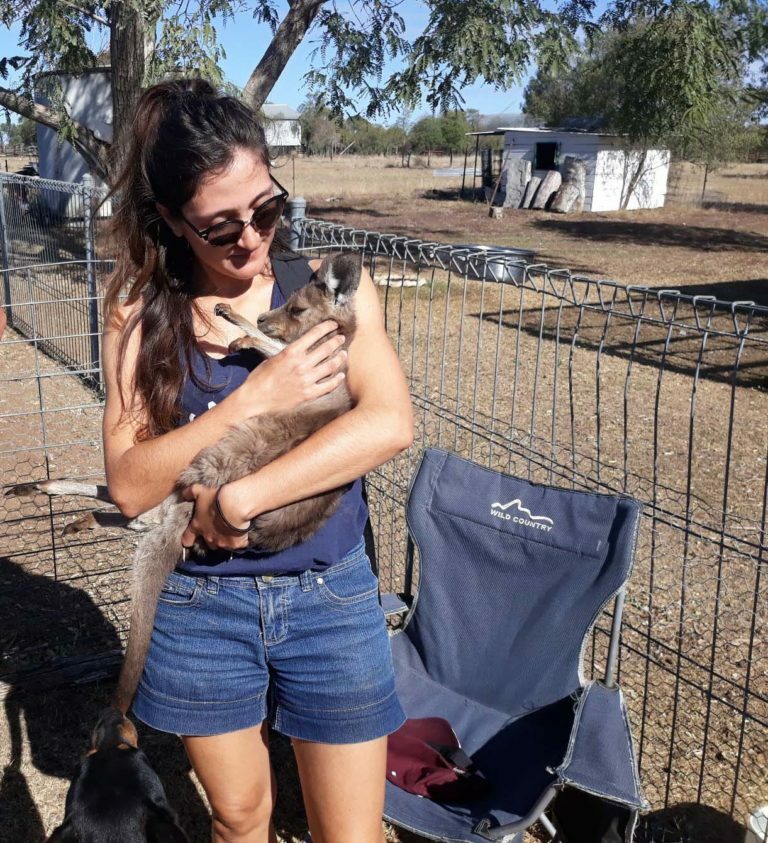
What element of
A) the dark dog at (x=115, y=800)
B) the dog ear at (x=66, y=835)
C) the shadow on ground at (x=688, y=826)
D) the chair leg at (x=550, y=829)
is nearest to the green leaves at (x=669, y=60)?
the shadow on ground at (x=688, y=826)

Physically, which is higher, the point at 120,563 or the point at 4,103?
the point at 4,103

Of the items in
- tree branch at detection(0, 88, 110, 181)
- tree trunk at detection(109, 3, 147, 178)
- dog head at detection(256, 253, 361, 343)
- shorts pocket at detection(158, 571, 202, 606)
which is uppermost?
tree trunk at detection(109, 3, 147, 178)

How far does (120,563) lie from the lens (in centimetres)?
463

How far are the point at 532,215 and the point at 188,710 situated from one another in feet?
94.8

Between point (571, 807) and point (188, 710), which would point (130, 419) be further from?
point (571, 807)

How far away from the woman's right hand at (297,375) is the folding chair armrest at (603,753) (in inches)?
53.6

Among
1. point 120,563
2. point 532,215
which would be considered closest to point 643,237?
point 532,215

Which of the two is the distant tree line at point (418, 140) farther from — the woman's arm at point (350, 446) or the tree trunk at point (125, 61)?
the woman's arm at point (350, 446)

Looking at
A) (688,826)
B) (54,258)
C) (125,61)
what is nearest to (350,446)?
(688,826)

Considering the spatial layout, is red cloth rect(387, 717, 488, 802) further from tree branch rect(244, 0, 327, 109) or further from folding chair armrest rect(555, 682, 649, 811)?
tree branch rect(244, 0, 327, 109)

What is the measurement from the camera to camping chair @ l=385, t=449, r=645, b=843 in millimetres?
2529

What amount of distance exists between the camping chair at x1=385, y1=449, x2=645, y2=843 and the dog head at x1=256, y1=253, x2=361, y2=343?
1238 millimetres

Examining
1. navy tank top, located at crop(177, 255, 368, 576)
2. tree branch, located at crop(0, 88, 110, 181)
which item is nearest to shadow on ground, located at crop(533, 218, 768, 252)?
tree branch, located at crop(0, 88, 110, 181)

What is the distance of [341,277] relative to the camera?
210 cm
